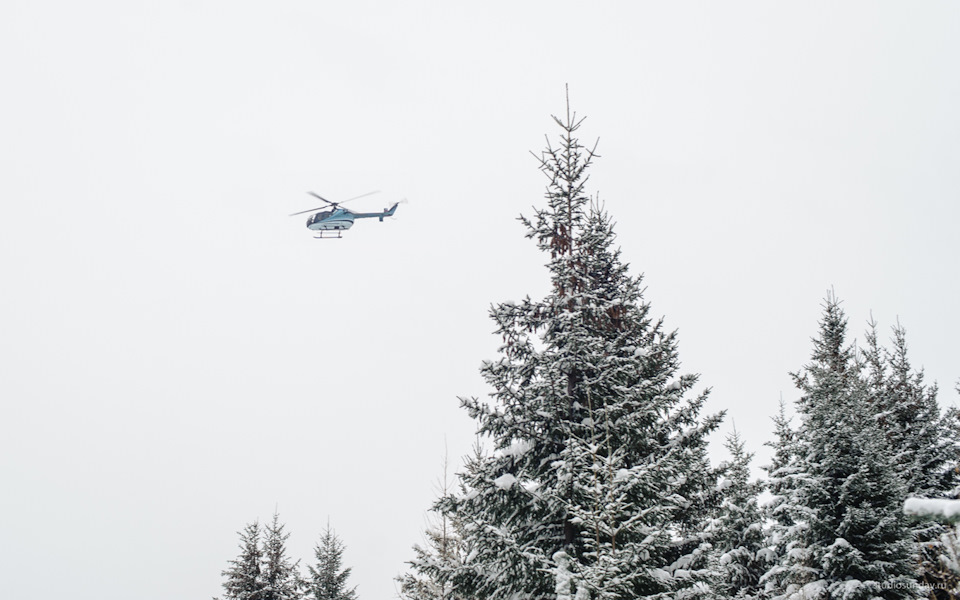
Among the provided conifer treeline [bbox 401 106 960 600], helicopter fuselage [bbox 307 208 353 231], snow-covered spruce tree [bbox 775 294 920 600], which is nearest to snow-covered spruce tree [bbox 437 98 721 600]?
conifer treeline [bbox 401 106 960 600]

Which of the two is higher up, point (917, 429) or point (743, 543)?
point (917, 429)

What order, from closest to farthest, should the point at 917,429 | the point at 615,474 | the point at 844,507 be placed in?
the point at 615,474 → the point at 844,507 → the point at 917,429

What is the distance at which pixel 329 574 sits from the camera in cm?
3662

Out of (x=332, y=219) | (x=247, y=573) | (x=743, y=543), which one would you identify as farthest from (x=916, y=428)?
(x=332, y=219)

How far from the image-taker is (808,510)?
1781 centimetres

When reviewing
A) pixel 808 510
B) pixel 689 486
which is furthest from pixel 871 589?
pixel 689 486

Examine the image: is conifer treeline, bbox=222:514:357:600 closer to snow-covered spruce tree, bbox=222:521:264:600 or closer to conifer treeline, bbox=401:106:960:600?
snow-covered spruce tree, bbox=222:521:264:600

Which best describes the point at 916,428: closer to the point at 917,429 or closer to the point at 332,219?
the point at 917,429

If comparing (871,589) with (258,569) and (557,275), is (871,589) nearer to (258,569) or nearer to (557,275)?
(557,275)

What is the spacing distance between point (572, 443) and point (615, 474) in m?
0.92

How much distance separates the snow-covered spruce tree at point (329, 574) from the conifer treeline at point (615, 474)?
20.5 m

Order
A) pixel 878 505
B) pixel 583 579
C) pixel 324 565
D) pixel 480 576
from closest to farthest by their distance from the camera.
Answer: pixel 583 579, pixel 480 576, pixel 878 505, pixel 324 565

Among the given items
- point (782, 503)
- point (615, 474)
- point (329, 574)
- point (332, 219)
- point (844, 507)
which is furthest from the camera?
point (332, 219)

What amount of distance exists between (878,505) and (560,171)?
519 inches
